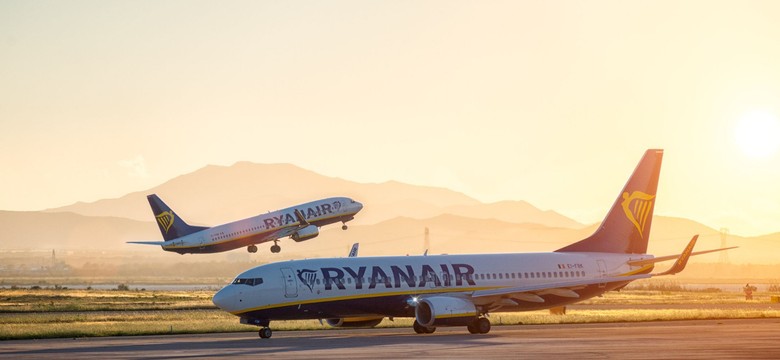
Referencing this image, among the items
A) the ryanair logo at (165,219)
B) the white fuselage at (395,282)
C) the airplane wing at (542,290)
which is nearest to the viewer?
the white fuselage at (395,282)

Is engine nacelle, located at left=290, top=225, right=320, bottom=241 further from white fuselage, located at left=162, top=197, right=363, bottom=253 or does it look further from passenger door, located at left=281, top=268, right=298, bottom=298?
passenger door, located at left=281, top=268, right=298, bottom=298

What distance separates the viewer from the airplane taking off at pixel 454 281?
52875 mm

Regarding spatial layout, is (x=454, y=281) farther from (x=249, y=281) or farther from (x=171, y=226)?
(x=171, y=226)

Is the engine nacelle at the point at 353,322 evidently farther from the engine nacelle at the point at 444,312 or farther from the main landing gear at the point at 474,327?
the engine nacelle at the point at 444,312

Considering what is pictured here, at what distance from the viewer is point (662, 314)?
68312 mm

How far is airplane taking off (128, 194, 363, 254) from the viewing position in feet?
319

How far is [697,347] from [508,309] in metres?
14.9

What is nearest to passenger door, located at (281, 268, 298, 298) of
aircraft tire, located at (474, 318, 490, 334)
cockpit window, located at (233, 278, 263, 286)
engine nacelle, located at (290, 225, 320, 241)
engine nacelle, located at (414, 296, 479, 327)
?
cockpit window, located at (233, 278, 263, 286)

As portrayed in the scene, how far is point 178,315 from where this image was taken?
7275cm

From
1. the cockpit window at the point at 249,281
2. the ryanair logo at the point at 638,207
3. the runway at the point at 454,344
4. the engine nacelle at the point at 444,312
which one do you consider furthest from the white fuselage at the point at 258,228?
the cockpit window at the point at 249,281

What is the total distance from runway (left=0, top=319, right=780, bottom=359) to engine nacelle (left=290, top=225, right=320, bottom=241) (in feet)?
127

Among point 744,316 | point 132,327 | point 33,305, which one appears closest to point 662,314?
point 744,316

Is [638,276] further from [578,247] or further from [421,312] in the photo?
[421,312]

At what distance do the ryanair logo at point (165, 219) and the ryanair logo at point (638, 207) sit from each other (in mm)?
46439
